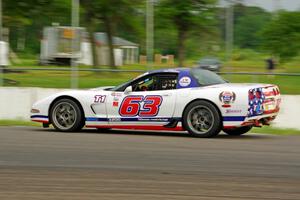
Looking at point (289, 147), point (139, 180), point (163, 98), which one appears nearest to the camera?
point (139, 180)

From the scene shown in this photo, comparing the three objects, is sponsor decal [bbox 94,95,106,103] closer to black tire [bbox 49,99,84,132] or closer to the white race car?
the white race car

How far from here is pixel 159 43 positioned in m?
18.3

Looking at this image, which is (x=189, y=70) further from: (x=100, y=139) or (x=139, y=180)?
(x=139, y=180)

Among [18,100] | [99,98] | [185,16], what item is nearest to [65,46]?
[18,100]

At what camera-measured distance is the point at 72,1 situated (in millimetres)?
18891

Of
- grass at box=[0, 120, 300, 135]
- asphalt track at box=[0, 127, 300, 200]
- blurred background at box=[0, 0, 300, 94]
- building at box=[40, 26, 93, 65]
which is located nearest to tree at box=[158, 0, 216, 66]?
blurred background at box=[0, 0, 300, 94]

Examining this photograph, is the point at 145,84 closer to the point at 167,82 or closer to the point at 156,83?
the point at 156,83

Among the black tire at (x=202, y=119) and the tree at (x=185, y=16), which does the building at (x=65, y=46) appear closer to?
the tree at (x=185, y=16)

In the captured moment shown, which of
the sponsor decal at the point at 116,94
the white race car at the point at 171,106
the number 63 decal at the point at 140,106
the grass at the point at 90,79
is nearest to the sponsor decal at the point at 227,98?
the white race car at the point at 171,106

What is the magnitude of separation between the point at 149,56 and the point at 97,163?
9.43 metres

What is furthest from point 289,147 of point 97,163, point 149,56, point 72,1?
point 72,1

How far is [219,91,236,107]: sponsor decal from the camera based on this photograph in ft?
41.0

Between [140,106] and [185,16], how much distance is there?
23.5 ft

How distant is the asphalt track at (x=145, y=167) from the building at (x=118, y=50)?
Answer: 6215mm
